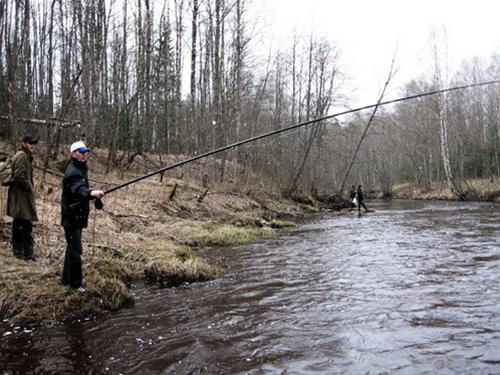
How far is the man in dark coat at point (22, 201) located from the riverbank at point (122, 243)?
25 cm

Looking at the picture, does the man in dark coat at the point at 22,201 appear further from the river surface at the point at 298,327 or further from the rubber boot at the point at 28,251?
the river surface at the point at 298,327

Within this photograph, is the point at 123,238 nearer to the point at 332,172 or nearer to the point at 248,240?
the point at 248,240

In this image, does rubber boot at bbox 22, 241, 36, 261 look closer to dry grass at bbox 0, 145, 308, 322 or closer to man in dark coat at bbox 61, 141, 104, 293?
dry grass at bbox 0, 145, 308, 322

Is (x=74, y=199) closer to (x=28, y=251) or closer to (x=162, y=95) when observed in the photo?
(x=28, y=251)

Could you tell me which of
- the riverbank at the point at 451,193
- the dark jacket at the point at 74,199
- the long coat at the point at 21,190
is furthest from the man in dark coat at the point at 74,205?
the riverbank at the point at 451,193

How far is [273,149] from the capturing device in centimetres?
2797

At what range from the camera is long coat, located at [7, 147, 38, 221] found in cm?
706

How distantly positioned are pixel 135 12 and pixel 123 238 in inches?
729

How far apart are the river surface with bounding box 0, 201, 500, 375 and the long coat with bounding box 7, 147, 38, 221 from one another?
222 cm

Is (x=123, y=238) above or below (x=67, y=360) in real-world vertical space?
above

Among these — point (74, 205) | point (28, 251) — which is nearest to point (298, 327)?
point (74, 205)

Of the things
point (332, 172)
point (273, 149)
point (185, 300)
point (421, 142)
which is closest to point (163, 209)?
point (185, 300)

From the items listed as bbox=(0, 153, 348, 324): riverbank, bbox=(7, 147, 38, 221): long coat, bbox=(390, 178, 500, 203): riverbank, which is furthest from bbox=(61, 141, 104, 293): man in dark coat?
bbox=(390, 178, 500, 203): riverbank

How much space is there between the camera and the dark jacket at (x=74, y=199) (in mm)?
5824
